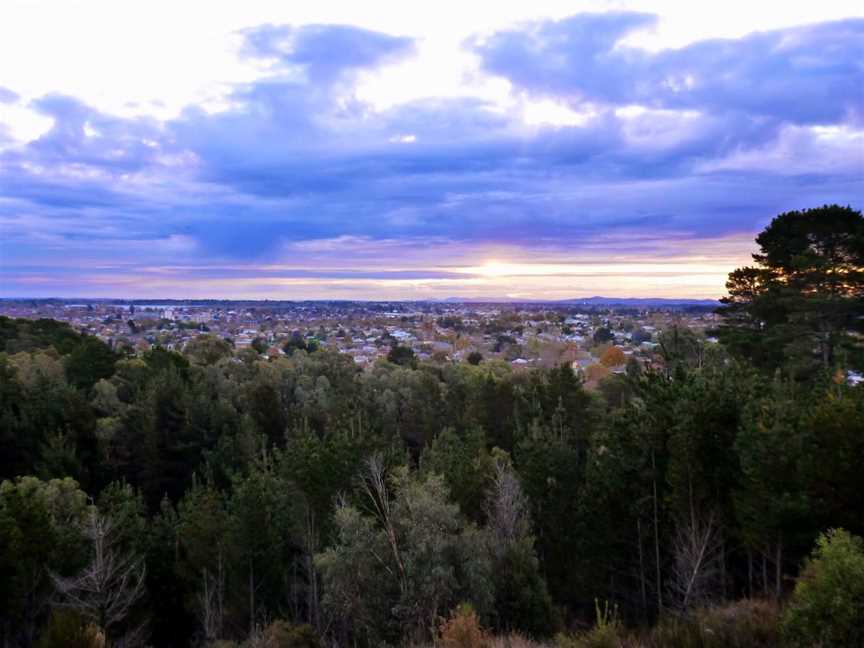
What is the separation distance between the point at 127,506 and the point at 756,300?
23.9m

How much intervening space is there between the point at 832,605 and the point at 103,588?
46.8 feet

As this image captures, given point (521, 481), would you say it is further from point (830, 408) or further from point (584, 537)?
point (830, 408)

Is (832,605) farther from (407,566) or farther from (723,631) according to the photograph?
(407,566)

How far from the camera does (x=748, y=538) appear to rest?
1202cm

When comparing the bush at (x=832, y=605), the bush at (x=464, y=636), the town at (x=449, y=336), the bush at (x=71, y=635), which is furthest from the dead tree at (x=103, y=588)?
the town at (x=449, y=336)

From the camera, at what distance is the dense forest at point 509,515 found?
34.8ft

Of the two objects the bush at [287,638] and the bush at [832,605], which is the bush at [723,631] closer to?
the bush at [832,605]

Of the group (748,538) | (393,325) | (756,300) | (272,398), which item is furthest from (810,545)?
(393,325)

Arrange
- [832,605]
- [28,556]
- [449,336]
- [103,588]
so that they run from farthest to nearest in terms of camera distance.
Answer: [449,336], [28,556], [103,588], [832,605]

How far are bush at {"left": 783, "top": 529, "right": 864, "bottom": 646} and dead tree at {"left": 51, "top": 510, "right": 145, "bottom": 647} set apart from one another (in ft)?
42.1

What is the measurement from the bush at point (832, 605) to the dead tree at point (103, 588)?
12.8 metres

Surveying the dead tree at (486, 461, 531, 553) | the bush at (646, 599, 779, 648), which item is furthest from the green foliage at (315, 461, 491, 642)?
the bush at (646, 599, 779, 648)

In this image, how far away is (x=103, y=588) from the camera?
1426 cm

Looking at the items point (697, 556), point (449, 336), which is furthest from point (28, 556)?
point (449, 336)
